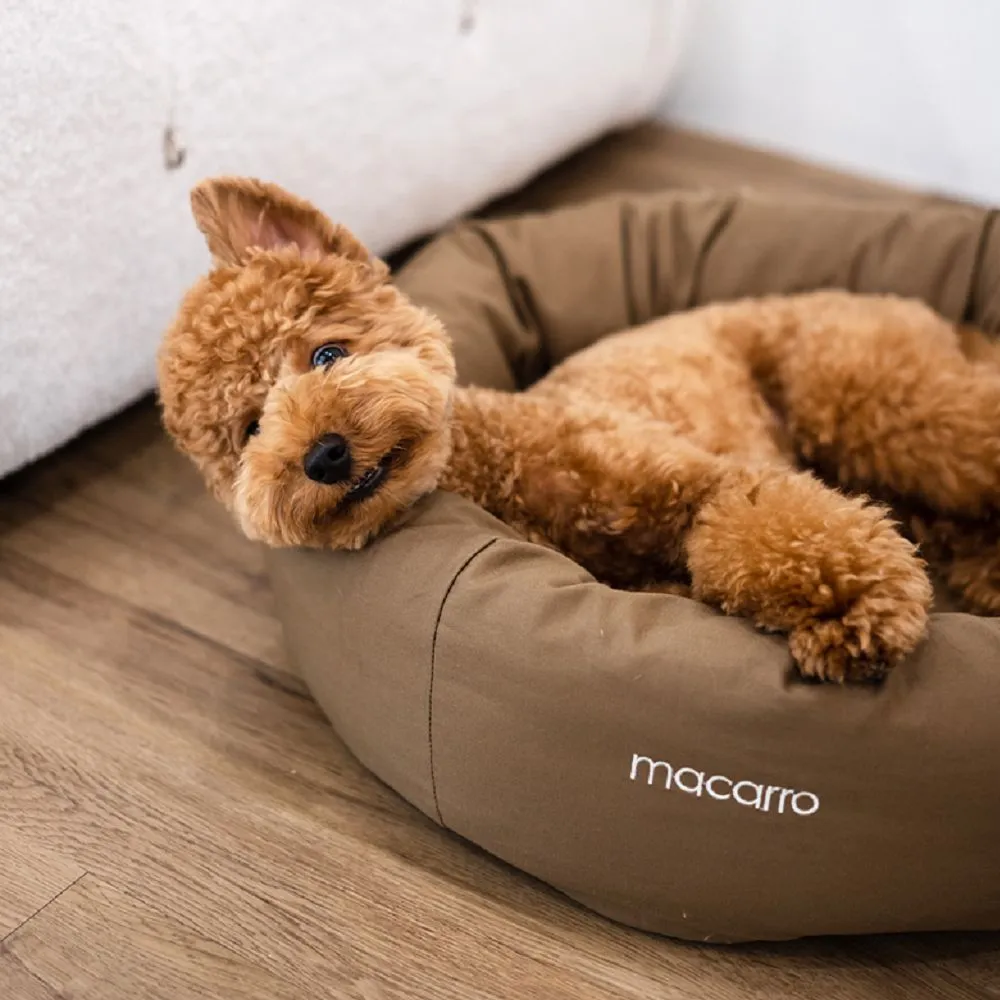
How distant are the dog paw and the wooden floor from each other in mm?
319

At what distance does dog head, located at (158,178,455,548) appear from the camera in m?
0.99

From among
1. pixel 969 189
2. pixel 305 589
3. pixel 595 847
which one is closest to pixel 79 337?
pixel 305 589

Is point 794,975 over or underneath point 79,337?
underneath

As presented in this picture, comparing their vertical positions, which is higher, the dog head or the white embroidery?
the dog head

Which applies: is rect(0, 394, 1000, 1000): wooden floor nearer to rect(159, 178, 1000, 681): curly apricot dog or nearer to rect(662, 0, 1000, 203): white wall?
rect(159, 178, 1000, 681): curly apricot dog

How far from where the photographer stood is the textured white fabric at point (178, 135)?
133 cm

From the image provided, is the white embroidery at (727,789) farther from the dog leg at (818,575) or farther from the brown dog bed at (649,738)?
the dog leg at (818,575)

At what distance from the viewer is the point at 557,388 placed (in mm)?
1377

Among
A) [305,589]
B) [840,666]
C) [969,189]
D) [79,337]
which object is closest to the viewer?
[840,666]

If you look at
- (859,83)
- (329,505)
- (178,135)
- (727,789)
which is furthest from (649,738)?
(859,83)

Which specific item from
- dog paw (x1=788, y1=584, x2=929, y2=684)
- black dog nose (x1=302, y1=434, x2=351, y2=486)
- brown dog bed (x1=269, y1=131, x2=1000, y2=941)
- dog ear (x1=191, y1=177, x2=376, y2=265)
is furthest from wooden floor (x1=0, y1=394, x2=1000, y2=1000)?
dog ear (x1=191, y1=177, x2=376, y2=265)

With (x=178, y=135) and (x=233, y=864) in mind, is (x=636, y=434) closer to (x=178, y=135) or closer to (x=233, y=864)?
(x=233, y=864)

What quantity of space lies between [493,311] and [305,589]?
1.91 feet

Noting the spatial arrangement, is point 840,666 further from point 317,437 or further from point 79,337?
point 79,337
